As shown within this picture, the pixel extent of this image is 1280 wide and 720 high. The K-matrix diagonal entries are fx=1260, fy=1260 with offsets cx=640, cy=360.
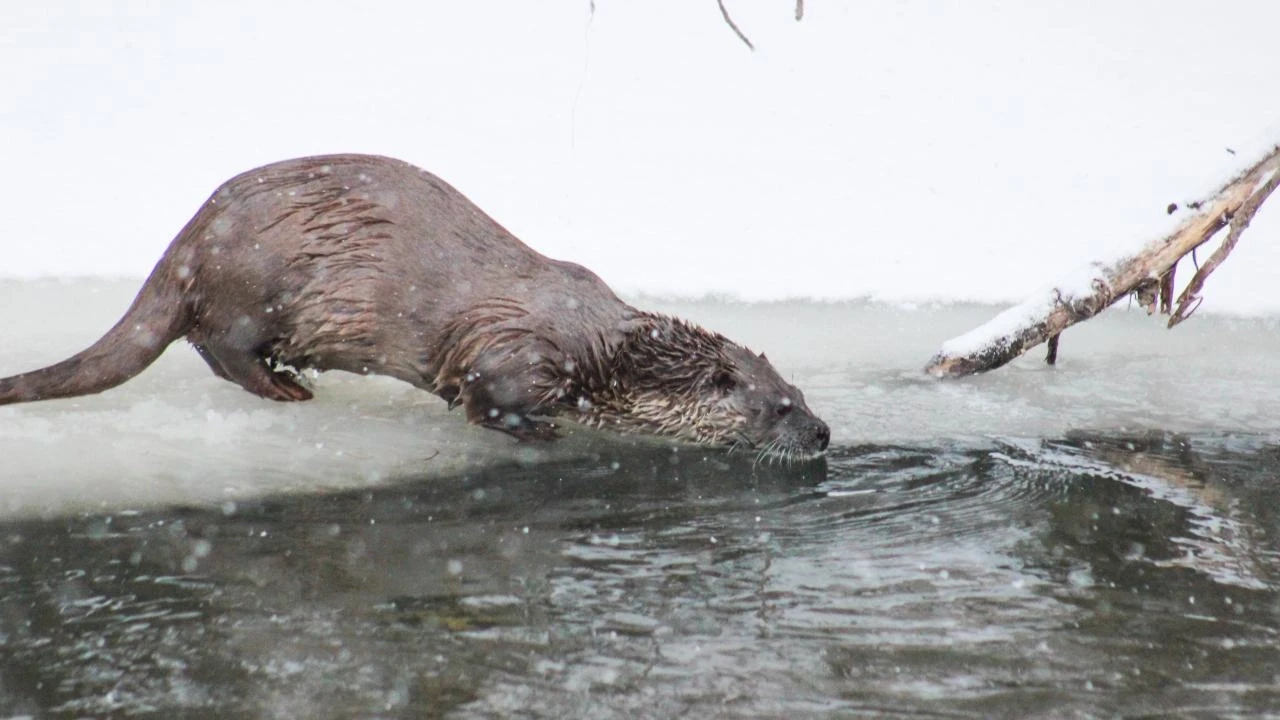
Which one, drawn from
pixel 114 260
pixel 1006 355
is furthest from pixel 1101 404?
pixel 114 260

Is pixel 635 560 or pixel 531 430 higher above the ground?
pixel 531 430

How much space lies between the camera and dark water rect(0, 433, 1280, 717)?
75.7 inches

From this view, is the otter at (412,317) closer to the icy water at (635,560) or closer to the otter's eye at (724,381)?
the otter's eye at (724,381)

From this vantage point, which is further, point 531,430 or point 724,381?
point 724,381

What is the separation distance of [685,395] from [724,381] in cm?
12

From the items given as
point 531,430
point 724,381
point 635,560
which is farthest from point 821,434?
point 635,560

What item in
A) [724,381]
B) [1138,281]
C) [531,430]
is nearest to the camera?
[531,430]

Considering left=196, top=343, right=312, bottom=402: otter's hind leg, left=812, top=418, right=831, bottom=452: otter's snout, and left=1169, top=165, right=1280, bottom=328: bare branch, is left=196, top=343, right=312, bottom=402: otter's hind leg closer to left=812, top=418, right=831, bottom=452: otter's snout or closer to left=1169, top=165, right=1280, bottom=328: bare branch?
left=812, top=418, right=831, bottom=452: otter's snout

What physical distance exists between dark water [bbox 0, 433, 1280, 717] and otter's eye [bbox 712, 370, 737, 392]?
0.34m

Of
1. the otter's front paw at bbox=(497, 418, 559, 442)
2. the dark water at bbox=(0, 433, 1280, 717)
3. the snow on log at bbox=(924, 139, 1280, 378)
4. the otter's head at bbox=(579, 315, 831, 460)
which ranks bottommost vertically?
the dark water at bbox=(0, 433, 1280, 717)

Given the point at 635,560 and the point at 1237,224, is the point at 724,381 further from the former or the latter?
the point at 1237,224

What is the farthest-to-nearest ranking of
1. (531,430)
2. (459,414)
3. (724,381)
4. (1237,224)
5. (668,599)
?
1. (1237,224)
2. (459,414)
3. (724,381)
4. (531,430)
5. (668,599)

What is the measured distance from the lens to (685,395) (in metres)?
3.46

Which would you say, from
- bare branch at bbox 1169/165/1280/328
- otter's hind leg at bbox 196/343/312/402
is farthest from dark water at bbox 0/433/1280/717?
bare branch at bbox 1169/165/1280/328
